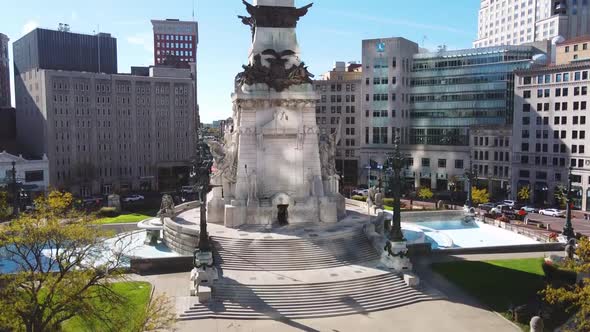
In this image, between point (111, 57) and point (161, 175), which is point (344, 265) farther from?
point (111, 57)

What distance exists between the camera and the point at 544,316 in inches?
1178

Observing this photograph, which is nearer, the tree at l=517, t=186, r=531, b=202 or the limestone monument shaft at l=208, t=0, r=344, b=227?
the limestone monument shaft at l=208, t=0, r=344, b=227

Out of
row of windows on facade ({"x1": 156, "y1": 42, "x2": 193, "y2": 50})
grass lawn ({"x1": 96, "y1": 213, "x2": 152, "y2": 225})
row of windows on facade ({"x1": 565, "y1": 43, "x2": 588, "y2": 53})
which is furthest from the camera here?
row of windows on facade ({"x1": 156, "y1": 42, "x2": 193, "y2": 50})

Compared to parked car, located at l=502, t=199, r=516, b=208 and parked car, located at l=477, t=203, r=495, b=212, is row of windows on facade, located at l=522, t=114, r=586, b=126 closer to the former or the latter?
parked car, located at l=502, t=199, r=516, b=208

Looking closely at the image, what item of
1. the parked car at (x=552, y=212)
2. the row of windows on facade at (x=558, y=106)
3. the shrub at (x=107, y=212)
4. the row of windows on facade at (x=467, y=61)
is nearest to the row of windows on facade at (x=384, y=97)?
the row of windows on facade at (x=467, y=61)

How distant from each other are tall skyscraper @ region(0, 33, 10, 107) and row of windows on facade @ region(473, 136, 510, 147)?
4495 inches

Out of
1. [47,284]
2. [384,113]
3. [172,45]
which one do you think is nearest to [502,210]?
[384,113]

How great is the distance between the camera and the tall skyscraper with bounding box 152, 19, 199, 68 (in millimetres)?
169125

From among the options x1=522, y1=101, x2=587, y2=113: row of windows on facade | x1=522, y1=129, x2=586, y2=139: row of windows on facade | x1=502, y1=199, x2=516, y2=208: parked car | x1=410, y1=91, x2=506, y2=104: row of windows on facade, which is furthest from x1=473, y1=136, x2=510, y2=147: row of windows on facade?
x1=502, y1=199, x2=516, y2=208: parked car

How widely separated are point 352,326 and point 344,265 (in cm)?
943

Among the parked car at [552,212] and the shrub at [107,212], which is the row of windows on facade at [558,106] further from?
the shrub at [107,212]

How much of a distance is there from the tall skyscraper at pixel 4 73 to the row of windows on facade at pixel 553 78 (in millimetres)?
121711

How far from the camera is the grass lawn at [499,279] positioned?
110ft

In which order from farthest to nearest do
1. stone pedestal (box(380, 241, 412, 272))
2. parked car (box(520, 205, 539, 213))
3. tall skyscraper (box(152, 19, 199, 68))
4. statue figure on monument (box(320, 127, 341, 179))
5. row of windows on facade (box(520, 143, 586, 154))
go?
tall skyscraper (box(152, 19, 199, 68)), row of windows on facade (box(520, 143, 586, 154)), parked car (box(520, 205, 539, 213)), statue figure on monument (box(320, 127, 341, 179)), stone pedestal (box(380, 241, 412, 272))
